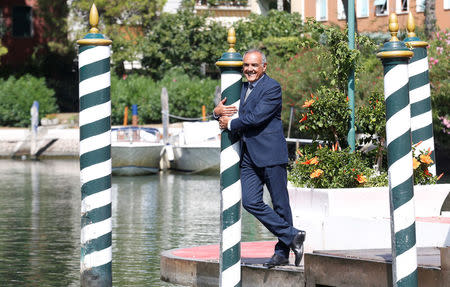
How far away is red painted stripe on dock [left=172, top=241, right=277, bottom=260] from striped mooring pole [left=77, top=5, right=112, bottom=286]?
193 cm

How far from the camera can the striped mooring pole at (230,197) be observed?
8719 millimetres

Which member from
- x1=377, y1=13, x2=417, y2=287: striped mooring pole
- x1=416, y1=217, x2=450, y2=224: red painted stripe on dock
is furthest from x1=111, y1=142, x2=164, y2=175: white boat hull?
x1=377, y1=13, x2=417, y2=287: striped mooring pole

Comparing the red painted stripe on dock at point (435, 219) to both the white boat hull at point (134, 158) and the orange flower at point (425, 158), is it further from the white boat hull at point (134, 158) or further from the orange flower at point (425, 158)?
the white boat hull at point (134, 158)

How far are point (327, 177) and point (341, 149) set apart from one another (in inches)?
31.0

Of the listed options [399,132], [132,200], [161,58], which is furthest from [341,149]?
[161,58]

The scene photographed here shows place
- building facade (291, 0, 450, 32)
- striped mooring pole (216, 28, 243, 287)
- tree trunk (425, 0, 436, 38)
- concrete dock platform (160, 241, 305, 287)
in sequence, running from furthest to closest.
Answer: building facade (291, 0, 450, 32), tree trunk (425, 0, 436, 38), concrete dock platform (160, 241, 305, 287), striped mooring pole (216, 28, 243, 287)

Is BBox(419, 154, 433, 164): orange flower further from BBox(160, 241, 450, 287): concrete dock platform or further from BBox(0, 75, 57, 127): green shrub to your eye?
BBox(0, 75, 57, 127): green shrub

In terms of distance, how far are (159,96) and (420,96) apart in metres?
31.4

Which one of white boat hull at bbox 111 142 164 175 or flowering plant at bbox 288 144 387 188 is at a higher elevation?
flowering plant at bbox 288 144 387 188

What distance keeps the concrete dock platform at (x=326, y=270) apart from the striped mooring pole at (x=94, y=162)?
4.61 feet

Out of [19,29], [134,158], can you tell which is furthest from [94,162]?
[19,29]

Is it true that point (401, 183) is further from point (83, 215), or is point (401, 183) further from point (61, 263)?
point (61, 263)

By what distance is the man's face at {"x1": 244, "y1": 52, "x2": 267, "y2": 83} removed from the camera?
29.5 ft

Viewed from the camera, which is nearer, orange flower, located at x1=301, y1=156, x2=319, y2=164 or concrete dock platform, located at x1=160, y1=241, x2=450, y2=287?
concrete dock platform, located at x1=160, y1=241, x2=450, y2=287
